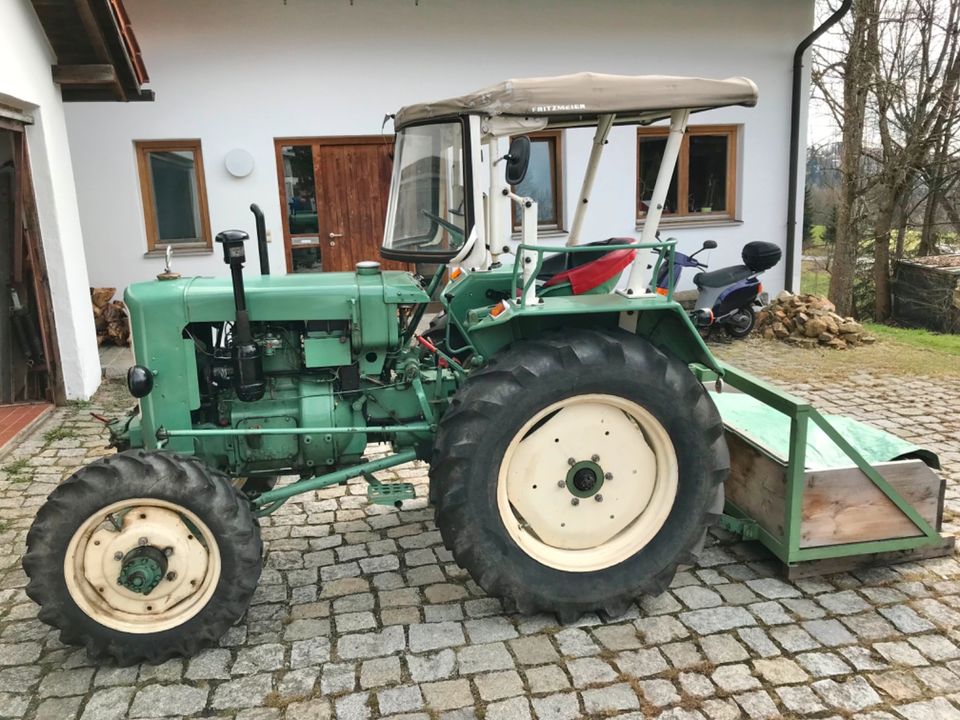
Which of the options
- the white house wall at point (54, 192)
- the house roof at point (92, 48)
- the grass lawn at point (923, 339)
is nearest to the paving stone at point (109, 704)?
the white house wall at point (54, 192)

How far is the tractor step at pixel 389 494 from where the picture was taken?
298cm

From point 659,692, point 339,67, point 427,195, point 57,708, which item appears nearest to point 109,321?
point 339,67

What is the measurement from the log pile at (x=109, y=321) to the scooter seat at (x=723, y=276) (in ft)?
19.9

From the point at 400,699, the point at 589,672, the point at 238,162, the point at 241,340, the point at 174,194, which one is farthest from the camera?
the point at 174,194

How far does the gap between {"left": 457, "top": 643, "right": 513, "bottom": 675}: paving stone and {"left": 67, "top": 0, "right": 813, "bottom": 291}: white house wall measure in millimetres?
6295

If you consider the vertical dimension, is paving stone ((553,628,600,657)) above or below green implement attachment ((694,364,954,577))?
below

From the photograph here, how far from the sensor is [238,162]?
7.74 metres

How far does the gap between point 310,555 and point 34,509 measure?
174 cm

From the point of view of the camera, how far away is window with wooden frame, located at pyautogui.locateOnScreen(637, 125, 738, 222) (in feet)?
28.6

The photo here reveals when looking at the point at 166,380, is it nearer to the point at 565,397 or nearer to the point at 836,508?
the point at 565,397

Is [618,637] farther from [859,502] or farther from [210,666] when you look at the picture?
[210,666]

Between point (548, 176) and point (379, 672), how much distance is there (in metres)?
6.89

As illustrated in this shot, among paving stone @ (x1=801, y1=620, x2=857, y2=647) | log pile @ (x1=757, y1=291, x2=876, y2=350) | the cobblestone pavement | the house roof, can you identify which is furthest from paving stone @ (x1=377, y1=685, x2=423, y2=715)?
log pile @ (x1=757, y1=291, x2=876, y2=350)

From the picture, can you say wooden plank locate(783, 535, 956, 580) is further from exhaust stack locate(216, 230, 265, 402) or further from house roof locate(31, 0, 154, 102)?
house roof locate(31, 0, 154, 102)
